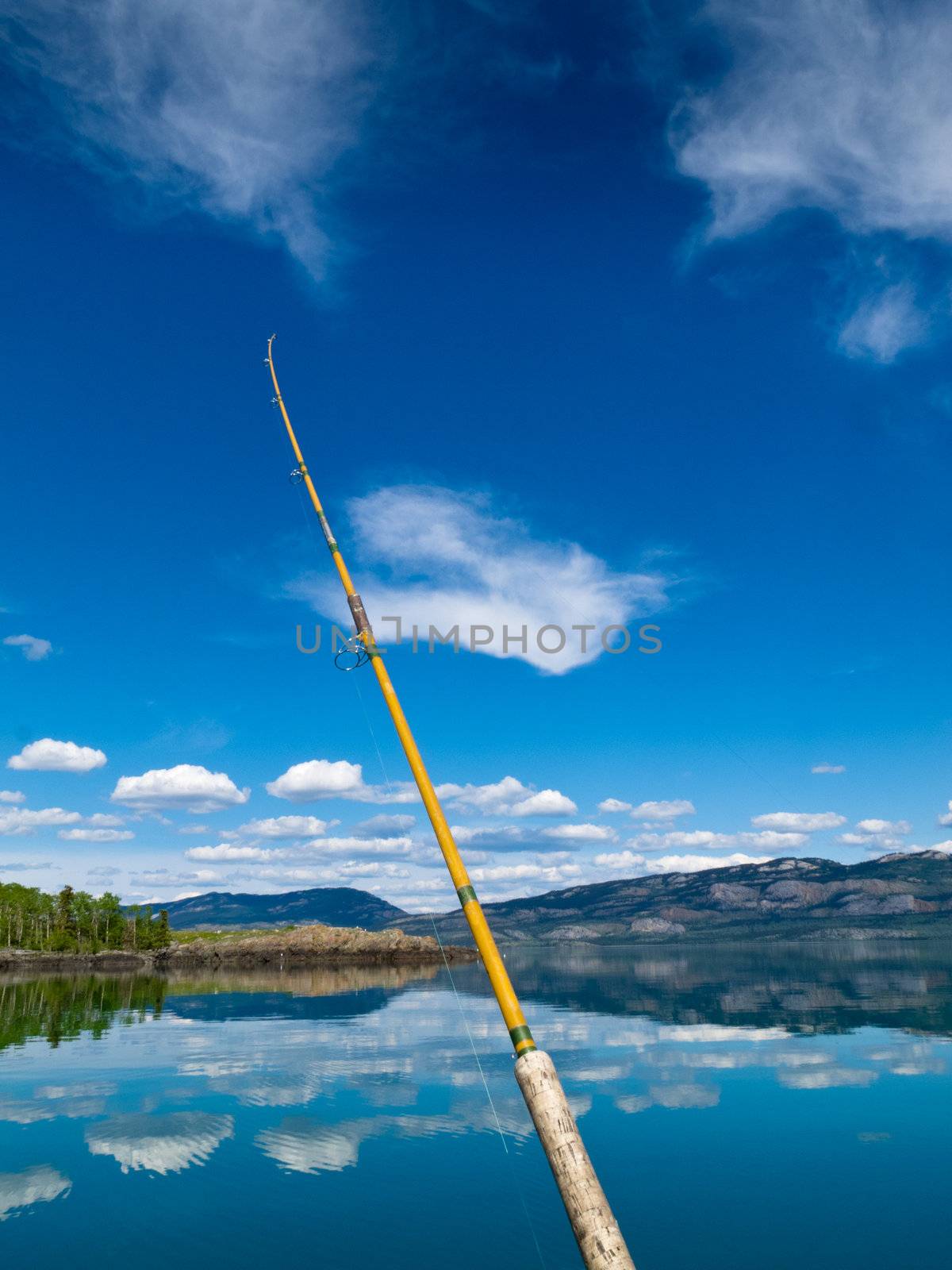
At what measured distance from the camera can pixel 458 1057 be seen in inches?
1522

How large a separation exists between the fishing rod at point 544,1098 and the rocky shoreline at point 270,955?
16000 cm

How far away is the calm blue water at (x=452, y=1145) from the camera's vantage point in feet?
54.4

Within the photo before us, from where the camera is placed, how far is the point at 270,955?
576 feet

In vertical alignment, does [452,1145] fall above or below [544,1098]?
below

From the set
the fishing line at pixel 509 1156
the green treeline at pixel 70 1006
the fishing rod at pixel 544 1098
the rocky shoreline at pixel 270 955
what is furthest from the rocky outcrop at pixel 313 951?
the fishing rod at pixel 544 1098

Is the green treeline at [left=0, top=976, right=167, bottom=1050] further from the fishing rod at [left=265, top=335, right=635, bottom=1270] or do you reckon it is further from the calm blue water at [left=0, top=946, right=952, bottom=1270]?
the fishing rod at [left=265, top=335, right=635, bottom=1270]

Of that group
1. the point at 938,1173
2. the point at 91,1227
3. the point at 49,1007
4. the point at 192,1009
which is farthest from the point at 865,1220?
the point at 49,1007

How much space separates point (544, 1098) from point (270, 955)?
188 m

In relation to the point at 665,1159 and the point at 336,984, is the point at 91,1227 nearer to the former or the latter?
the point at 665,1159

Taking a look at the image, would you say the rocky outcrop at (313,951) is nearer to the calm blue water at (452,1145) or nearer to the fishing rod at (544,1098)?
the calm blue water at (452,1145)

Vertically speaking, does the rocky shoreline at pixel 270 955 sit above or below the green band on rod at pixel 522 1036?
below

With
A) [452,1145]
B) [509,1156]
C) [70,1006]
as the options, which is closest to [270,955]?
[70,1006]

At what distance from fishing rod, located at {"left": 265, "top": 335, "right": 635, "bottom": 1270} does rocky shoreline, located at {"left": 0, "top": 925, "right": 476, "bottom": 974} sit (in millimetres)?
159996

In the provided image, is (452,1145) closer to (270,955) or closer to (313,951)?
(313,951)
